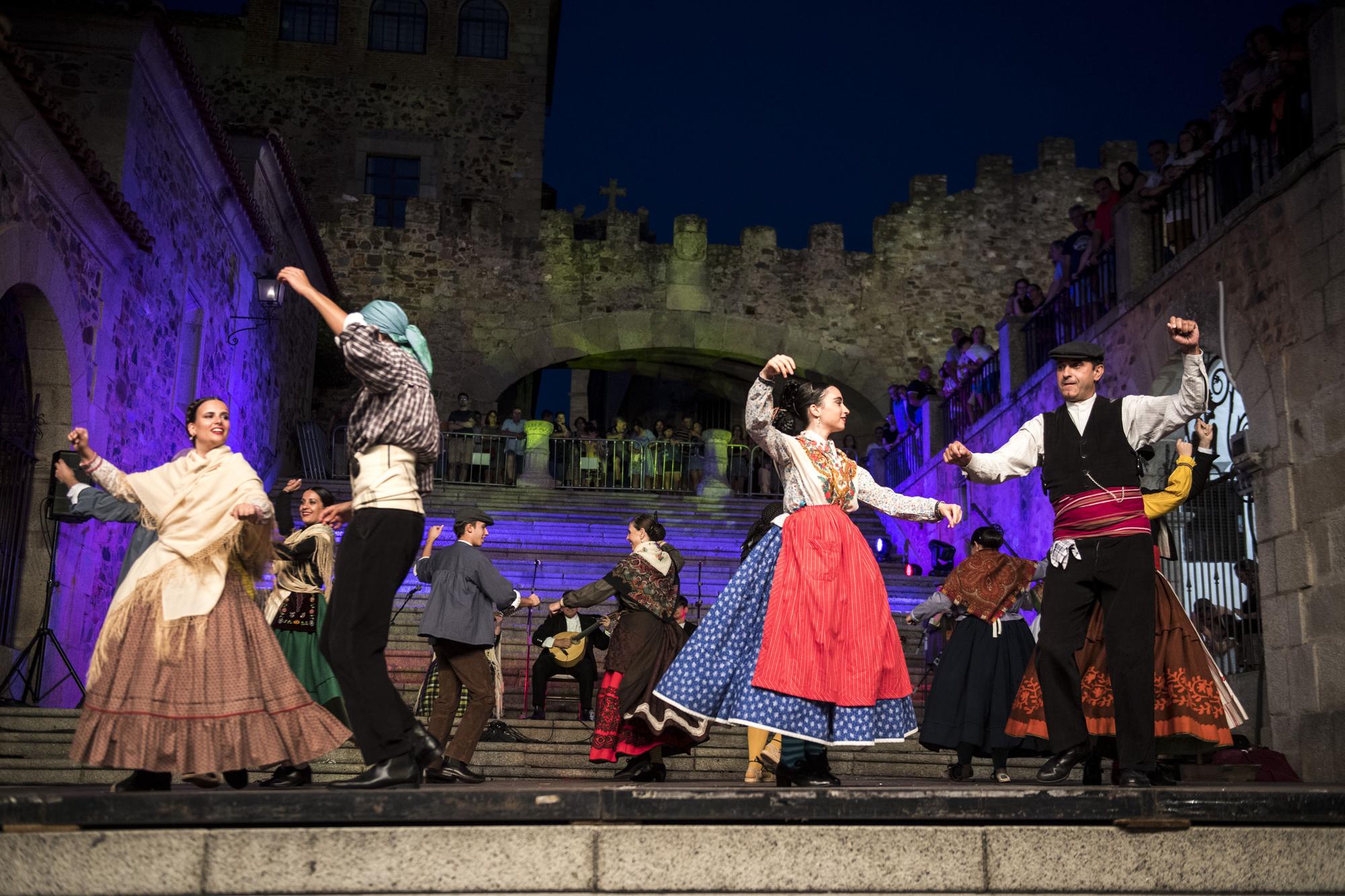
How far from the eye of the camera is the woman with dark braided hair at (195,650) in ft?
14.7

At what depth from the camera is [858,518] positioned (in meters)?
18.5

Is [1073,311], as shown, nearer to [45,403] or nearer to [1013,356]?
[1013,356]

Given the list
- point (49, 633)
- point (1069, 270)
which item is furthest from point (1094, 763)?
point (1069, 270)

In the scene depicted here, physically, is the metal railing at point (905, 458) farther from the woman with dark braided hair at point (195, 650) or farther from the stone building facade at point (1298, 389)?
the woman with dark braided hair at point (195, 650)

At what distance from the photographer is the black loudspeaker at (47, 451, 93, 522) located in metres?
5.31

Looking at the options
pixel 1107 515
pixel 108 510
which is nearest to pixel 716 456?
pixel 108 510

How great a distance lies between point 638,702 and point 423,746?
3080 mm

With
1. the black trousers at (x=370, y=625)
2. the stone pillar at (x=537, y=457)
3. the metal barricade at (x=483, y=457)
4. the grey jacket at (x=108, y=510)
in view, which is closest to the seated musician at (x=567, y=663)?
the grey jacket at (x=108, y=510)

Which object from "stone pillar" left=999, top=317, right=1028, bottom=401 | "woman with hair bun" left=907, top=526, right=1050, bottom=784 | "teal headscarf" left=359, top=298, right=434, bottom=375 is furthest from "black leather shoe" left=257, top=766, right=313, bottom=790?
"stone pillar" left=999, top=317, right=1028, bottom=401

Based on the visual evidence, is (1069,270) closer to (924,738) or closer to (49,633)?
(924,738)

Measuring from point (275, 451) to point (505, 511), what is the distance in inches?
172

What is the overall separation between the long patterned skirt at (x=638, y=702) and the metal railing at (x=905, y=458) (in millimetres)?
10375

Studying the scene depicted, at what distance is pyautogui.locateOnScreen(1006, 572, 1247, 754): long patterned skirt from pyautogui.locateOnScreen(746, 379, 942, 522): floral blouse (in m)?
0.85

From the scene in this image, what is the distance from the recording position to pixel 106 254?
10.7 m
